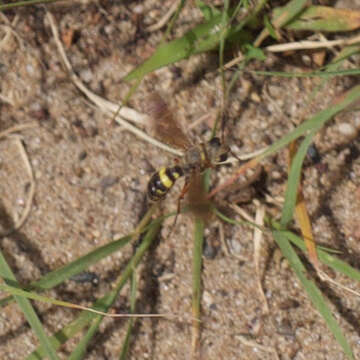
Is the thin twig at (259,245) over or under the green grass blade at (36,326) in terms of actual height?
over

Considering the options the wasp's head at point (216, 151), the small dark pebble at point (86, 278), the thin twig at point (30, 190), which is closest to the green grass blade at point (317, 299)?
the wasp's head at point (216, 151)

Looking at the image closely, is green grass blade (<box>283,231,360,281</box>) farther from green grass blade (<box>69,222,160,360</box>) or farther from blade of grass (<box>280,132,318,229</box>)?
green grass blade (<box>69,222,160,360</box>)

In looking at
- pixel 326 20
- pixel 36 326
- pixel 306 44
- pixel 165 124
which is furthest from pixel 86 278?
pixel 326 20

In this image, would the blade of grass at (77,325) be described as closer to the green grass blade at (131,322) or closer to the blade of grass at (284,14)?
the green grass blade at (131,322)

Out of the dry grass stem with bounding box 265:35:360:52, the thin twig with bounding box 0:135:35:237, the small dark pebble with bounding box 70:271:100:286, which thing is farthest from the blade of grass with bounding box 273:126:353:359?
the thin twig with bounding box 0:135:35:237

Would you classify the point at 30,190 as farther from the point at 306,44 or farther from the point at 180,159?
the point at 306,44

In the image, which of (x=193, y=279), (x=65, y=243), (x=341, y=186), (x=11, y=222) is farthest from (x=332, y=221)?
(x=11, y=222)
